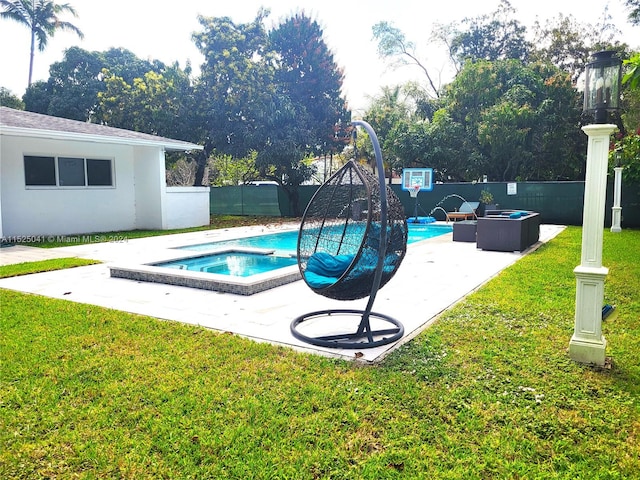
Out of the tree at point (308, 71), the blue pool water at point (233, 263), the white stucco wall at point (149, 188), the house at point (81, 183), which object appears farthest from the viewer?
the tree at point (308, 71)

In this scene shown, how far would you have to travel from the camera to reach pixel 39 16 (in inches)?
1117

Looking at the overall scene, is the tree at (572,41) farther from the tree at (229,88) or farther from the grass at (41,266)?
the grass at (41,266)

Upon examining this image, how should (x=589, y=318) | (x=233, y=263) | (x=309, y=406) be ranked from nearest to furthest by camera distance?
(x=309, y=406) < (x=589, y=318) < (x=233, y=263)

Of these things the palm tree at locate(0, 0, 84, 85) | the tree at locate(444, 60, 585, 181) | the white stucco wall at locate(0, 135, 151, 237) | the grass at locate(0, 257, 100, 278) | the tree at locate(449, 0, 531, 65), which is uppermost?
the palm tree at locate(0, 0, 84, 85)

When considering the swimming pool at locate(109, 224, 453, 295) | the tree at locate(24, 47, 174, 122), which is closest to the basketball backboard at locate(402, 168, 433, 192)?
the swimming pool at locate(109, 224, 453, 295)

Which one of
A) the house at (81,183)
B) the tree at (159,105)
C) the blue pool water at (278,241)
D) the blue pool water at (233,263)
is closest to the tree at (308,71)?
the tree at (159,105)

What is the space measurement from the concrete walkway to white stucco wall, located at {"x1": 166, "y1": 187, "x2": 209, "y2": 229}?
6.02 m

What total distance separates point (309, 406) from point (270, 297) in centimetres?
277

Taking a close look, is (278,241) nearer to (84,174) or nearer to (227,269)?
(227,269)

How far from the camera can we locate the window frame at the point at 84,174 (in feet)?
39.1

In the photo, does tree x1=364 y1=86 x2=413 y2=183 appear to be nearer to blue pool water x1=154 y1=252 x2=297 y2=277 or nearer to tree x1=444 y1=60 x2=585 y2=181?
tree x1=444 y1=60 x2=585 y2=181

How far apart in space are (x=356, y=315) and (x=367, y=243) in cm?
115

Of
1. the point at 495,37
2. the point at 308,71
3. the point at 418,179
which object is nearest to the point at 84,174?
the point at 308,71

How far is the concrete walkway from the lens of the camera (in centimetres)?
430
